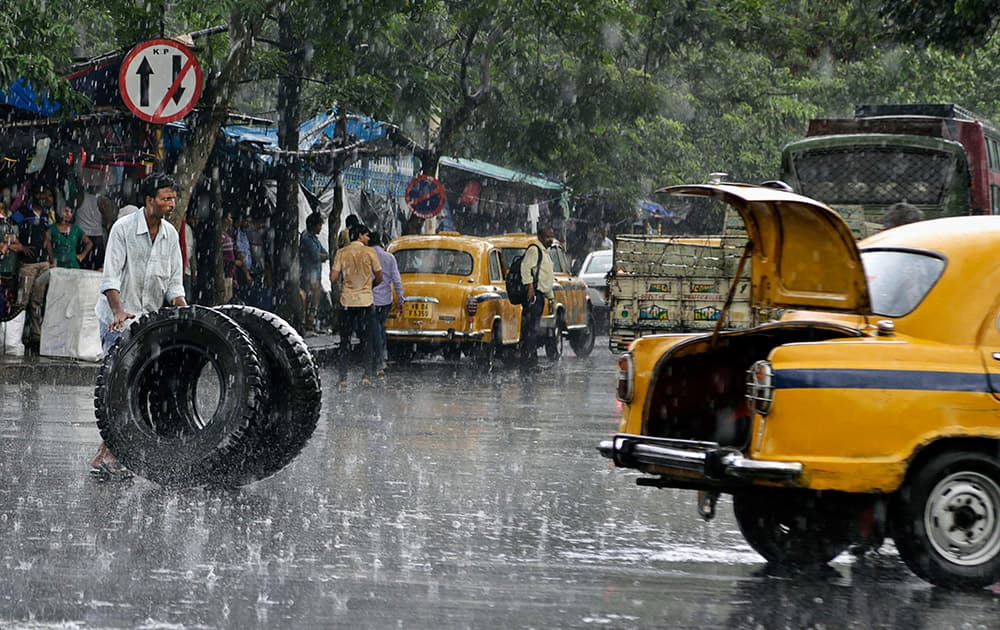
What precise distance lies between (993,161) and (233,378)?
16.4m

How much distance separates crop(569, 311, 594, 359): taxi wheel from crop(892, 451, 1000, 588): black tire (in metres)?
18.6

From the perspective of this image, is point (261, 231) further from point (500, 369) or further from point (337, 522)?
point (337, 522)

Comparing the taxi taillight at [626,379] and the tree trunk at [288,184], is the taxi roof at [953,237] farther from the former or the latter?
the tree trunk at [288,184]

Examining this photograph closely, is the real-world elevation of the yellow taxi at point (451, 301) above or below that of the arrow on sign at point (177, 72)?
below

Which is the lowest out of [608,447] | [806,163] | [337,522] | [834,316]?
[337,522]

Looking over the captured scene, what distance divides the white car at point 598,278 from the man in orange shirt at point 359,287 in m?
11.8

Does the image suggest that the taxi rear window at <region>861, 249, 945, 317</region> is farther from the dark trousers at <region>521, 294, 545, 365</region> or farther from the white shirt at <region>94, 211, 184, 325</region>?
the dark trousers at <region>521, 294, 545, 365</region>

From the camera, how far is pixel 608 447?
7363mm

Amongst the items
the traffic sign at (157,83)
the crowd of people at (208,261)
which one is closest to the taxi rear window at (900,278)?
the crowd of people at (208,261)

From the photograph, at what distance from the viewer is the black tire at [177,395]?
29.6 feet

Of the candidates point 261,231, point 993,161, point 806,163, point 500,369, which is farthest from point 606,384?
point 261,231

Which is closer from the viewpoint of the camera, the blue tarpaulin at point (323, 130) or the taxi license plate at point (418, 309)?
the taxi license plate at point (418, 309)

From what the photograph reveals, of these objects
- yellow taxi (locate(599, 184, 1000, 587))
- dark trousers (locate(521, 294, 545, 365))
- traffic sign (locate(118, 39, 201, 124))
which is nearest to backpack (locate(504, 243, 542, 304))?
dark trousers (locate(521, 294, 545, 365))

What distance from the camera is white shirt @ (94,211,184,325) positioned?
10.1 meters
